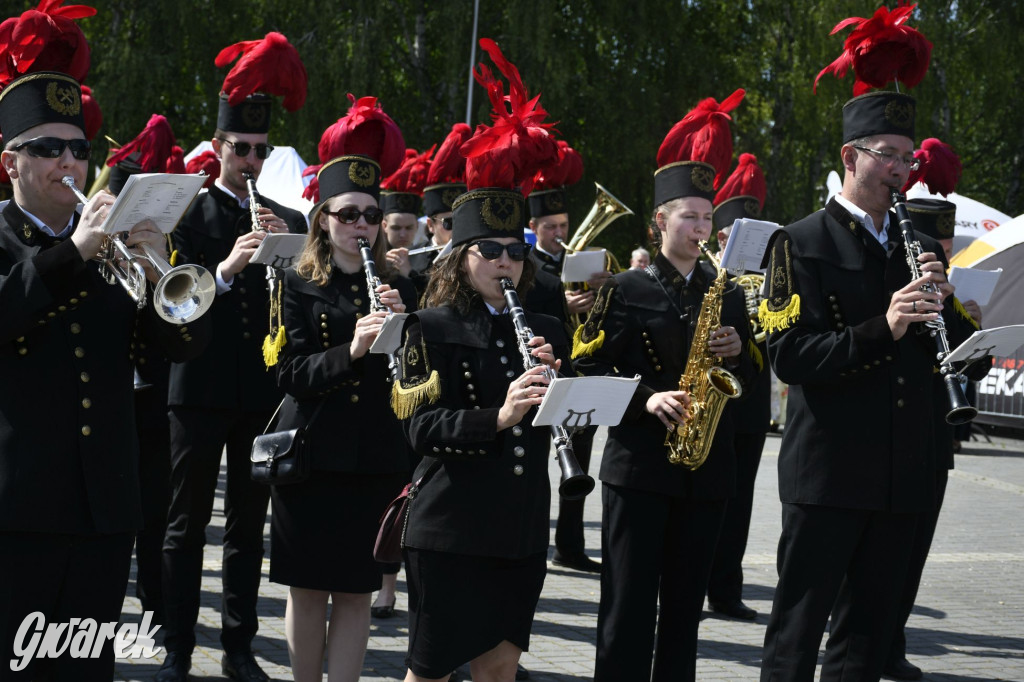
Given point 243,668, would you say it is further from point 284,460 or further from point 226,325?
point 226,325

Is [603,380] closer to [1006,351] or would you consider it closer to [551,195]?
[1006,351]

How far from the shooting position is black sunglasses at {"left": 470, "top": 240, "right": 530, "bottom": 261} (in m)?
4.50

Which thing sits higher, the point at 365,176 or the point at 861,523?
the point at 365,176

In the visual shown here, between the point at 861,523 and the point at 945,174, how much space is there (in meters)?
3.23

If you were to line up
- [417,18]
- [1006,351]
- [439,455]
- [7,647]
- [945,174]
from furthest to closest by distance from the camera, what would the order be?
[417,18] < [945,174] < [1006,351] < [439,455] < [7,647]

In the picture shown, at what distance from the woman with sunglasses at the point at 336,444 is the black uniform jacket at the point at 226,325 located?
79 cm

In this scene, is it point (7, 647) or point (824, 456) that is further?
point (824, 456)

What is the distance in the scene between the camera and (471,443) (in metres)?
4.27

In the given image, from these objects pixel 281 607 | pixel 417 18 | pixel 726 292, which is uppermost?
pixel 417 18

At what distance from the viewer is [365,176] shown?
539cm

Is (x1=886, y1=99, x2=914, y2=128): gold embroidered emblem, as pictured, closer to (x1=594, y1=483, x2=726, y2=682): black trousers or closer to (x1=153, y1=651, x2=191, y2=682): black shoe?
(x1=594, y1=483, x2=726, y2=682): black trousers

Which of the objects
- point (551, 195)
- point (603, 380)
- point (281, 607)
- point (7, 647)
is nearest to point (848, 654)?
point (603, 380)

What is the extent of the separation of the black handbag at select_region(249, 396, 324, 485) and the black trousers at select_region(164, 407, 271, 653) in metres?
1.01

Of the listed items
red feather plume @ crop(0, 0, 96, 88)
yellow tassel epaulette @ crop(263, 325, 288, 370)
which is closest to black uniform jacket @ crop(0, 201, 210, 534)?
red feather plume @ crop(0, 0, 96, 88)
